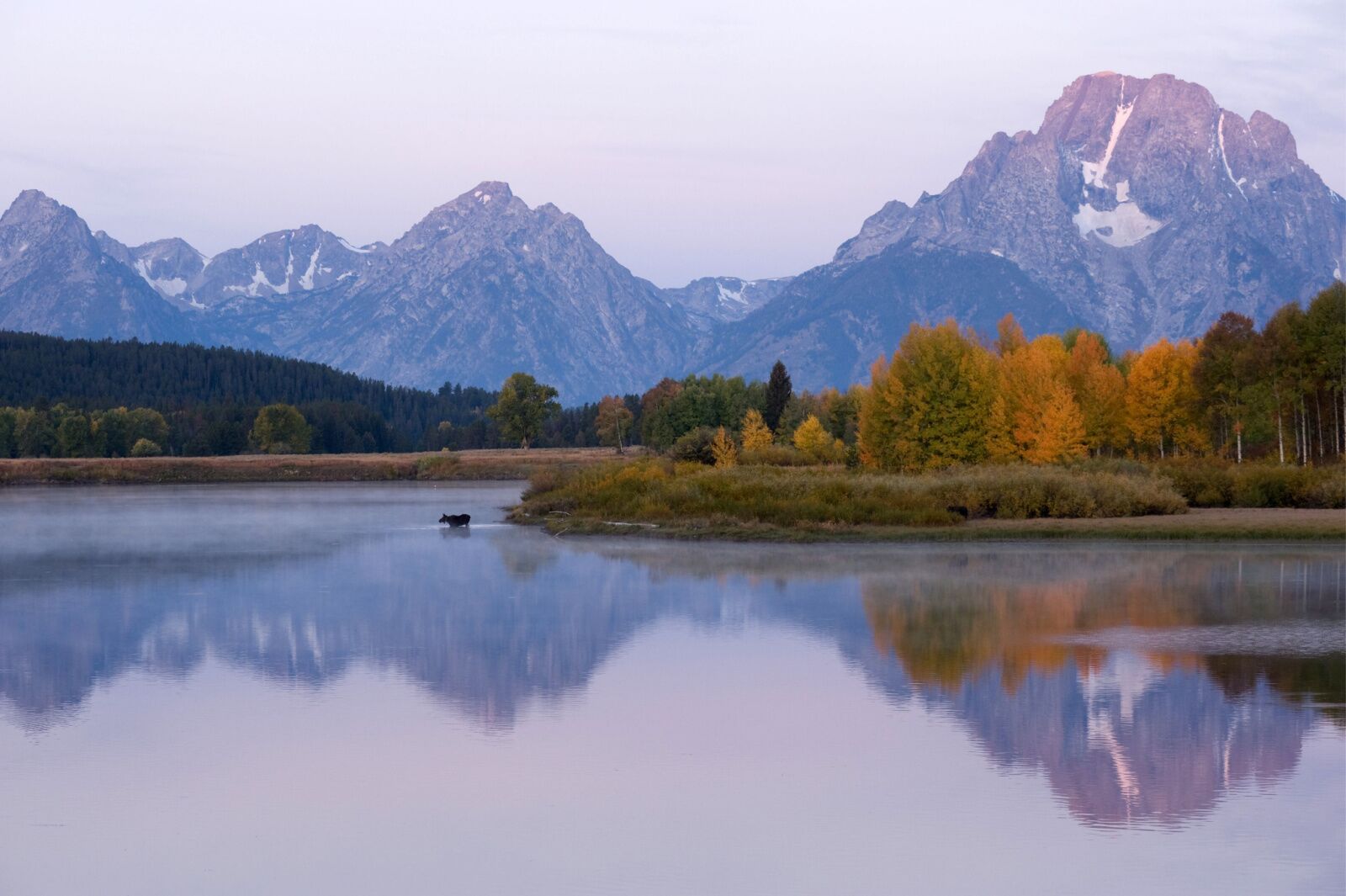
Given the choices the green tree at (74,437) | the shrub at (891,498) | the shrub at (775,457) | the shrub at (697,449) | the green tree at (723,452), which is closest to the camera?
the shrub at (891,498)

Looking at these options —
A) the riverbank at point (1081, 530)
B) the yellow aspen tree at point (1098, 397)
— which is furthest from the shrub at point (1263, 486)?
the yellow aspen tree at point (1098, 397)

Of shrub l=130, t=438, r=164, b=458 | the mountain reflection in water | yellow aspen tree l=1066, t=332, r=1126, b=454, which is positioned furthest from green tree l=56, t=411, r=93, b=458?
yellow aspen tree l=1066, t=332, r=1126, b=454

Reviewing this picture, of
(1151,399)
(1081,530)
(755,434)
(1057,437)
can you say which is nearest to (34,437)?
(755,434)

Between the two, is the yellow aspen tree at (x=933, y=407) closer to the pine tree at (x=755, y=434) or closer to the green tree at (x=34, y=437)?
the pine tree at (x=755, y=434)

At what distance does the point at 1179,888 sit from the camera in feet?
38.0

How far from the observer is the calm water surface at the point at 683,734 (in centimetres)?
1241

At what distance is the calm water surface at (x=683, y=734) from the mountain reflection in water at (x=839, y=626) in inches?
4.2

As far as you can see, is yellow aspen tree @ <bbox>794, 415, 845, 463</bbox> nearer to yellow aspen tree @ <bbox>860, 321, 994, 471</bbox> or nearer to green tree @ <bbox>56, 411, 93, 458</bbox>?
yellow aspen tree @ <bbox>860, 321, 994, 471</bbox>

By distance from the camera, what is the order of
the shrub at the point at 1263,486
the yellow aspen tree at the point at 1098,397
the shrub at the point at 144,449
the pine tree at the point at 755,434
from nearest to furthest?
1. the shrub at the point at 1263,486
2. the yellow aspen tree at the point at 1098,397
3. the pine tree at the point at 755,434
4. the shrub at the point at 144,449

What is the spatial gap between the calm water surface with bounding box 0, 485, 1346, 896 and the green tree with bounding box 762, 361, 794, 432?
65742 millimetres

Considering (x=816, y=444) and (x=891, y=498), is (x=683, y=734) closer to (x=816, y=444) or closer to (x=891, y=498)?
(x=891, y=498)

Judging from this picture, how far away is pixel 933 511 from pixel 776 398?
55.5 meters

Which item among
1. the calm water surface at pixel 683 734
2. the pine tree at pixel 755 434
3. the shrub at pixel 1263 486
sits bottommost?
the calm water surface at pixel 683 734

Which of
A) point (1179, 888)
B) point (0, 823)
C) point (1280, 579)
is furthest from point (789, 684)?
point (1280, 579)
